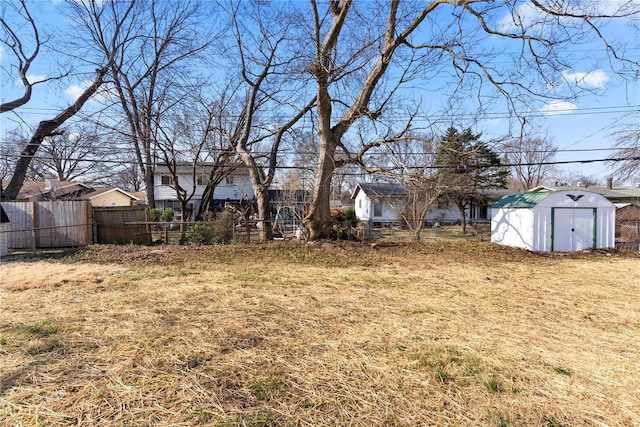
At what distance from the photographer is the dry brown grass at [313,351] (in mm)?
2189

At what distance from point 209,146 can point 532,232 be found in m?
14.6

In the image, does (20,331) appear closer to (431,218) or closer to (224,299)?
(224,299)

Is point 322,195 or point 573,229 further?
point 573,229

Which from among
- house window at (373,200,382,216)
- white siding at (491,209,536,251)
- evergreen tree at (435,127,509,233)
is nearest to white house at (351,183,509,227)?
house window at (373,200,382,216)

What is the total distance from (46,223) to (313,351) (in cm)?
1188

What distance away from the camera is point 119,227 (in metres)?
11.6

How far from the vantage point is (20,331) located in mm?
3477

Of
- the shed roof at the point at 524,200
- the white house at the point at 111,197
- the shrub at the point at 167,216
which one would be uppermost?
the white house at the point at 111,197

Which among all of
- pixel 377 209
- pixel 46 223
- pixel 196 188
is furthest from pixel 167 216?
pixel 377 209

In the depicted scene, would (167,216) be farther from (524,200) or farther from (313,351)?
(313,351)

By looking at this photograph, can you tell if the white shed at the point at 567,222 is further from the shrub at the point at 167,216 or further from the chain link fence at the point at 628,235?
the shrub at the point at 167,216

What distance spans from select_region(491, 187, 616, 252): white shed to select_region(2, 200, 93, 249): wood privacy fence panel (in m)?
16.1

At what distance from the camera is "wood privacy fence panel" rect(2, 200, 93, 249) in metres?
10.5

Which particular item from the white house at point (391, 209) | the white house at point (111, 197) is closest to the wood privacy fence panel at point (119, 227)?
the white house at point (391, 209)
